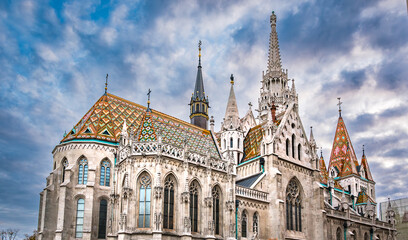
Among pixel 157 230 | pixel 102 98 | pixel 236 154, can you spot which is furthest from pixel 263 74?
pixel 157 230

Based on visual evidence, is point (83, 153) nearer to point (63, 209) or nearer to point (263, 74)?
point (63, 209)

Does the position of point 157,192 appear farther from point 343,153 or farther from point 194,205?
point 343,153

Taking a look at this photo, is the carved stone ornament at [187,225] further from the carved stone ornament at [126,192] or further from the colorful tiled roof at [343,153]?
the colorful tiled roof at [343,153]

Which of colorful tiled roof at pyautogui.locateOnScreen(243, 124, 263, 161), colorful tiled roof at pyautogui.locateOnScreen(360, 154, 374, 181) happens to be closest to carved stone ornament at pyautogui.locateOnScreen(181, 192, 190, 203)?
colorful tiled roof at pyautogui.locateOnScreen(243, 124, 263, 161)

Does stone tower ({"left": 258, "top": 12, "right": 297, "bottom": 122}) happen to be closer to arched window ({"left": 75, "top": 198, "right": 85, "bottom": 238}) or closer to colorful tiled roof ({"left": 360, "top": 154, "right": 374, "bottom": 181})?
colorful tiled roof ({"left": 360, "top": 154, "right": 374, "bottom": 181})

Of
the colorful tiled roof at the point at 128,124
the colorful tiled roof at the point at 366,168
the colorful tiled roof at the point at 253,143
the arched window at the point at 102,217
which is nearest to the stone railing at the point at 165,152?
the colorful tiled roof at the point at 128,124

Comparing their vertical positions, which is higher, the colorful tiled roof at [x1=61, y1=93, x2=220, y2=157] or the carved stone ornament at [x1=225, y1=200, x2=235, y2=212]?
the colorful tiled roof at [x1=61, y1=93, x2=220, y2=157]

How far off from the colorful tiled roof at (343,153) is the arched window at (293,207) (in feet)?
97.9

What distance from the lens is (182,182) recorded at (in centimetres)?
3109

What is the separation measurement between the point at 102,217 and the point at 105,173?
370cm

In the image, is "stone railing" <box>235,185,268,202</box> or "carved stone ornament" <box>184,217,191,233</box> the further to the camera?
"stone railing" <box>235,185,268,202</box>

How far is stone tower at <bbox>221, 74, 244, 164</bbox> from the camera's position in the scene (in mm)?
42062

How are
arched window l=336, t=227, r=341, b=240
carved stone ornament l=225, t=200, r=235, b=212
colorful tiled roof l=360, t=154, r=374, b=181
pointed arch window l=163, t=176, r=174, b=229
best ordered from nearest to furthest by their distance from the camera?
pointed arch window l=163, t=176, r=174, b=229 < carved stone ornament l=225, t=200, r=235, b=212 < arched window l=336, t=227, r=341, b=240 < colorful tiled roof l=360, t=154, r=374, b=181

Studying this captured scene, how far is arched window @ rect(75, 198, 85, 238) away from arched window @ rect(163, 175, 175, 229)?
308 inches
